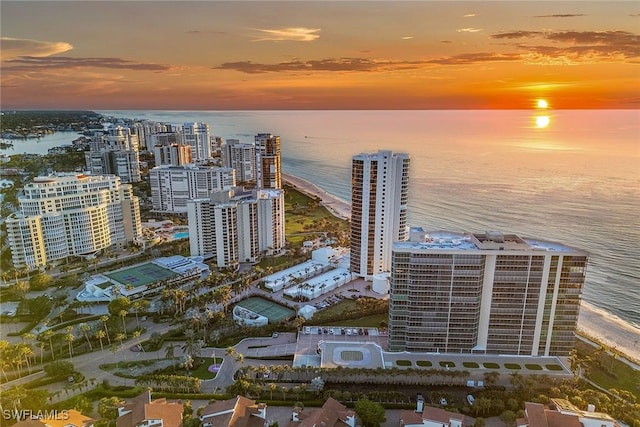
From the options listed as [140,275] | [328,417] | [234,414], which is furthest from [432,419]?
[140,275]

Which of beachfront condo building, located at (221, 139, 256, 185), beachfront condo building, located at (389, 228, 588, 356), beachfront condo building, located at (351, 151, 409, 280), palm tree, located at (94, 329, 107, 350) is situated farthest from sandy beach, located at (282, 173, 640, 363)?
beachfront condo building, located at (221, 139, 256, 185)

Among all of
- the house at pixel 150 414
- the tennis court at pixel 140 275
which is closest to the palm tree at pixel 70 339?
the tennis court at pixel 140 275

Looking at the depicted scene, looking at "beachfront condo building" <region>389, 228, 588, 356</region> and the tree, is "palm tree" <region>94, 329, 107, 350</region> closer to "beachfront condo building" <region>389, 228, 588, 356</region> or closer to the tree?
the tree

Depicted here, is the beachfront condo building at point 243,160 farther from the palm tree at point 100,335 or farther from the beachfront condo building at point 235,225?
the palm tree at point 100,335

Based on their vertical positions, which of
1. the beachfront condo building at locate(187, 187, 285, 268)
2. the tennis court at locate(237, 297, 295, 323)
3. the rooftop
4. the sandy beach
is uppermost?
the rooftop

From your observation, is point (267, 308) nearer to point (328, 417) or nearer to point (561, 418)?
point (328, 417)

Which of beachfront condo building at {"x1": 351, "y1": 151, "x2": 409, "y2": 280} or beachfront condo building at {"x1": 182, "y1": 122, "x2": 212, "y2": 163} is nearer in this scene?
beachfront condo building at {"x1": 351, "y1": 151, "x2": 409, "y2": 280}
